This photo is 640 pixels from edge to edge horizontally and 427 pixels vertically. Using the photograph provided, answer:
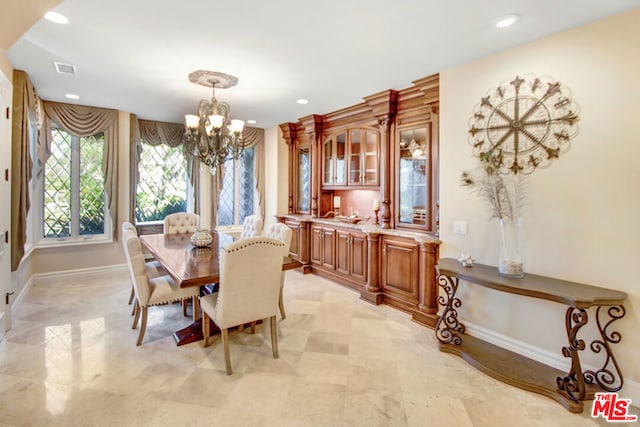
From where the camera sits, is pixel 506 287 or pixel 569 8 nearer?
pixel 569 8

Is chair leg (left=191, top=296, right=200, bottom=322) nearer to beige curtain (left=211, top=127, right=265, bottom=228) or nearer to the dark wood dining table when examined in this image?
the dark wood dining table

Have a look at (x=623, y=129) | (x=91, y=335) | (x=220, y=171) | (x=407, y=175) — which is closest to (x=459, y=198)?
(x=407, y=175)

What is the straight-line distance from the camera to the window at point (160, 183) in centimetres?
552

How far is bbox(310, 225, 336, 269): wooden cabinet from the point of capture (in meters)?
4.77

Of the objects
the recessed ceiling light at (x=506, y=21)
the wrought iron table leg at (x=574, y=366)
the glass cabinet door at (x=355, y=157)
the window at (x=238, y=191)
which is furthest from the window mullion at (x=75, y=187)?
the wrought iron table leg at (x=574, y=366)

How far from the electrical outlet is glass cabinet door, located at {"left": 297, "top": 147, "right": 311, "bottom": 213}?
2837 millimetres

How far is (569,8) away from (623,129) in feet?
2.92

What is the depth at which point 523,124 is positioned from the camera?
262 centimetres

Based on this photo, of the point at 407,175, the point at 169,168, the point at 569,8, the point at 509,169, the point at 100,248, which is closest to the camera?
the point at 569,8

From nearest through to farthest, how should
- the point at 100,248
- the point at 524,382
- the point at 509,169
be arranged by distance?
the point at 524,382, the point at 509,169, the point at 100,248

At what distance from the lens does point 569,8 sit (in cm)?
208

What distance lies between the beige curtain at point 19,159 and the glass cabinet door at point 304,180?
142 inches

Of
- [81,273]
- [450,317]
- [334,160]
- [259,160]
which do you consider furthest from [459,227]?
[81,273]

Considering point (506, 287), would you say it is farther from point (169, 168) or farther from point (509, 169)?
point (169, 168)
